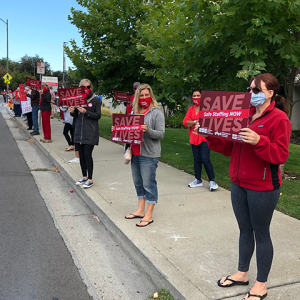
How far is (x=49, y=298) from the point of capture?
3002 mm

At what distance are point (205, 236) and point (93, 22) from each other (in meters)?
10.6

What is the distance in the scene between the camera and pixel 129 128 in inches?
165

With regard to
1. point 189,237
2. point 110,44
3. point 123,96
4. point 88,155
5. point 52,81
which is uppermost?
point 110,44

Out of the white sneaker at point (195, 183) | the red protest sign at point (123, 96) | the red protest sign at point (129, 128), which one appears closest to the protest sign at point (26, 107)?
the red protest sign at point (123, 96)

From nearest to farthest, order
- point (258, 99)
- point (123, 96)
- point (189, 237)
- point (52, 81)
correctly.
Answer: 1. point (258, 99)
2. point (189, 237)
3. point (123, 96)
4. point (52, 81)

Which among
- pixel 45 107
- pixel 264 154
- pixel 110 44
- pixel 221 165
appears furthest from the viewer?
pixel 110 44

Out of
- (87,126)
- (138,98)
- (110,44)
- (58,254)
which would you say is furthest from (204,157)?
(110,44)

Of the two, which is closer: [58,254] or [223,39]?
[58,254]

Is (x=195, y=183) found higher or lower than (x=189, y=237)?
higher

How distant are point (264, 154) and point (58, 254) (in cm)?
266

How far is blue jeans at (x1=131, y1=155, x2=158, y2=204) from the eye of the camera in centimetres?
431

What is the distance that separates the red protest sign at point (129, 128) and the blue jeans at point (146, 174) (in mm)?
283

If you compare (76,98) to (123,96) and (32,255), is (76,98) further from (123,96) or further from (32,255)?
(123,96)

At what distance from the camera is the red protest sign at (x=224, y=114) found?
102 inches
